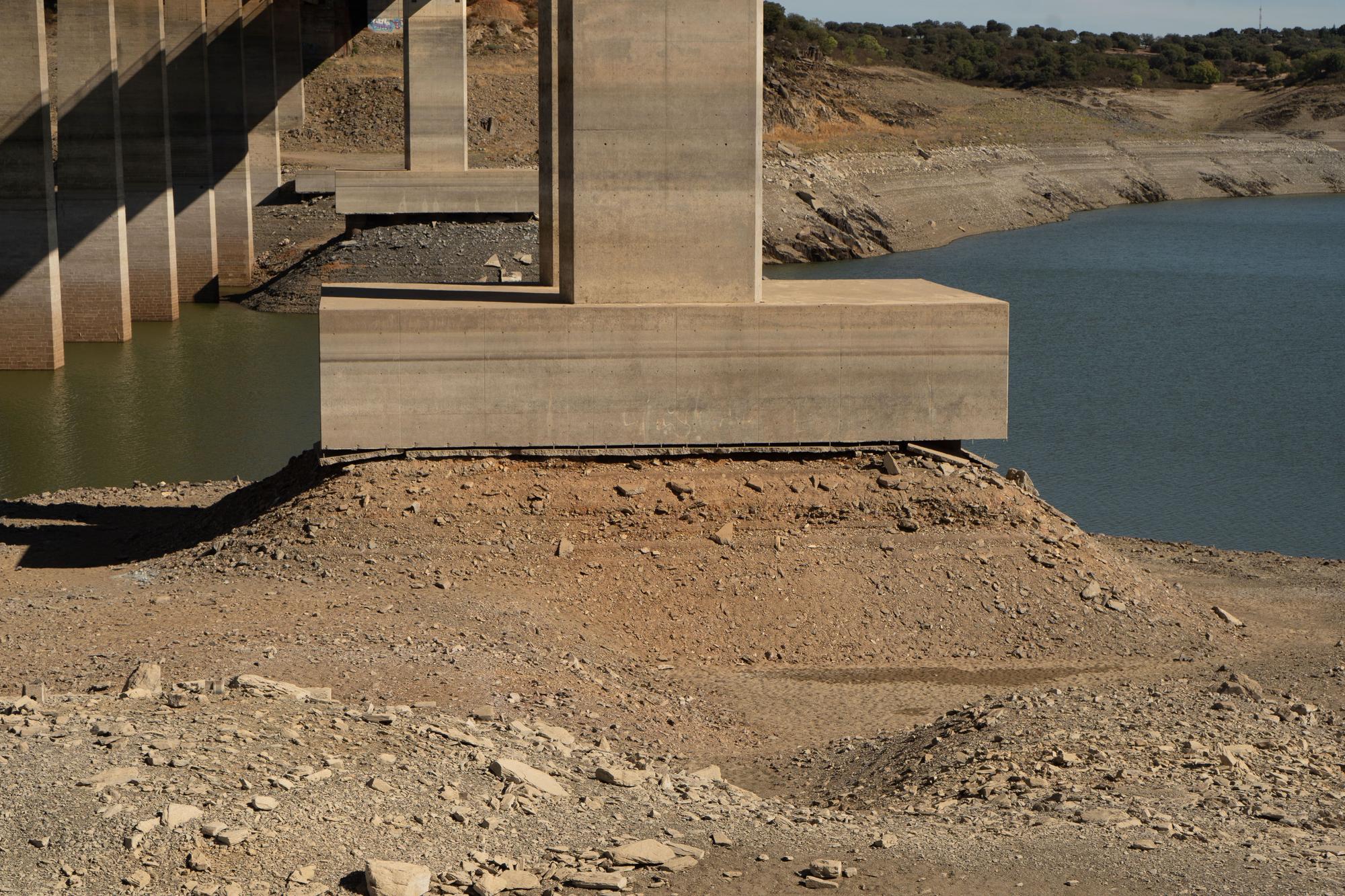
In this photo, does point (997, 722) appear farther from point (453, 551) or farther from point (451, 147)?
point (451, 147)

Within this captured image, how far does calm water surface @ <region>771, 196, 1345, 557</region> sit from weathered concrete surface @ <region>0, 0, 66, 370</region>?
15.7 meters

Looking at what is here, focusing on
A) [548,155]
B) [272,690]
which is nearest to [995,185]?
[548,155]

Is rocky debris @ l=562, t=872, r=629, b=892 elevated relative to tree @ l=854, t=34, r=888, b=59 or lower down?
lower down

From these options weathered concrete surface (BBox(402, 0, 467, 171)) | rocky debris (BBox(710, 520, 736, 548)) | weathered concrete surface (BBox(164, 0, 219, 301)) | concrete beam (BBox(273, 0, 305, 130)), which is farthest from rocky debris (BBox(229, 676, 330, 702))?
concrete beam (BBox(273, 0, 305, 130))

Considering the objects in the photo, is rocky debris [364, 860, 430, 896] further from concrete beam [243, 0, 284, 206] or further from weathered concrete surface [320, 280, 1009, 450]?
concrete beam [243, 0, 284, 206]

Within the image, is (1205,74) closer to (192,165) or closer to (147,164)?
(192,165)

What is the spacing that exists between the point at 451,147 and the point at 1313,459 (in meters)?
23.1

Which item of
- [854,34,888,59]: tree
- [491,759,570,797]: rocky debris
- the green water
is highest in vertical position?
[854,34,888,59]: tree

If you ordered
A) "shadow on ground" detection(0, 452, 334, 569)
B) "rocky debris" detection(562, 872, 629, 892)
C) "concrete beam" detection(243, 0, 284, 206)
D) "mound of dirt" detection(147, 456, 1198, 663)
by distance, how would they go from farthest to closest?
"concrete beam" detection(243, 0, 284, 206), "shadow on ground" detection(0, 452, 334, 569), "mound of dirt" detection(147, 456, 1198, 663), "rocky debris" detection(562, 872, 629, 892)

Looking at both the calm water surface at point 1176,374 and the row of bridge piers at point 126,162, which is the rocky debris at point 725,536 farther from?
the row of bridge piers at point 126,162

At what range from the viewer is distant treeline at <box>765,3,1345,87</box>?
83500mm

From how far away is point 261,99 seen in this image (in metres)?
42.5

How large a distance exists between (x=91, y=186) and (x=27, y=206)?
3603 mm

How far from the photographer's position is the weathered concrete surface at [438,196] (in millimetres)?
35500
